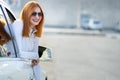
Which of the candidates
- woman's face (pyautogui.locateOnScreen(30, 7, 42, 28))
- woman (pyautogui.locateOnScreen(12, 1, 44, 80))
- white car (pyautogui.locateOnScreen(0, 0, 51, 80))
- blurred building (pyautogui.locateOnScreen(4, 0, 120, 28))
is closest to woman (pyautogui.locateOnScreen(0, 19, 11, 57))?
white car (pyautogui.locateOnScreen(0, 0, 51, 80))

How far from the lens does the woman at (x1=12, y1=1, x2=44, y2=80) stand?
4.01 m

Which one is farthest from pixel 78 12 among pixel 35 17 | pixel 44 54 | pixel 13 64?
pixel 13 64

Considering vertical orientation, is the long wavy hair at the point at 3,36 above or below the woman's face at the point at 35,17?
below

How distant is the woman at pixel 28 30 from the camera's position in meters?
4.01

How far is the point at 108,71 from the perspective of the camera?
1475 cm

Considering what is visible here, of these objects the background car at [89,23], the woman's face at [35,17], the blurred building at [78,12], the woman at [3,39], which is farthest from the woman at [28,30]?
the blurred building at [78,12]

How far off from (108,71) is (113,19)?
128 ft

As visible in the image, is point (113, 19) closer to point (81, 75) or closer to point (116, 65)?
point (116, 65)

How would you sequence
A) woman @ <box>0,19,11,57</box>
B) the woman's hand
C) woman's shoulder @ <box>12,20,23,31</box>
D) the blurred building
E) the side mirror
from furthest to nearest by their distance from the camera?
the blurred building → the side mirror → the woman's hand → woman's shoulder @ <box>12,20,23,31</box> → woman @ <box>0,19,11,57</box>

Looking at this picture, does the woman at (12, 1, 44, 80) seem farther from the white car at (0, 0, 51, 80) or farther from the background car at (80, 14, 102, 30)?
the background car at (80, 14, 102, 30)

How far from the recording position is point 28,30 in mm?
4023

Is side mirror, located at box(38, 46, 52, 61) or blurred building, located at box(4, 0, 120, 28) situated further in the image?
blurred building, located at box(4, 0, 120, 28)

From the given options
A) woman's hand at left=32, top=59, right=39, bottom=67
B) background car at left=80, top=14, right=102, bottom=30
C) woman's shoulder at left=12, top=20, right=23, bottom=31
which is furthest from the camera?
background car at left=80, top=14, right=102, bottom=30

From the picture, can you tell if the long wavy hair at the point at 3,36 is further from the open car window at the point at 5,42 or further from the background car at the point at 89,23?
the background car at the point at 89,23
